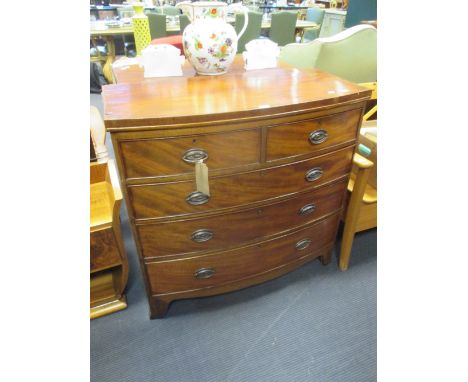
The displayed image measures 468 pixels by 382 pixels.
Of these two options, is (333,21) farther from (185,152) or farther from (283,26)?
(185,152)

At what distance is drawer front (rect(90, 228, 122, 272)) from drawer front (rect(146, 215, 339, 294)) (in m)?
0.20

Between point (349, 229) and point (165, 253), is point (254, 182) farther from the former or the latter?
point (349, 229)

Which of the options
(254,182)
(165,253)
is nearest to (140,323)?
(165,253)

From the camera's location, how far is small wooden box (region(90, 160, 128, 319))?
3.83ft

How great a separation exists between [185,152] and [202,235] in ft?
1.15

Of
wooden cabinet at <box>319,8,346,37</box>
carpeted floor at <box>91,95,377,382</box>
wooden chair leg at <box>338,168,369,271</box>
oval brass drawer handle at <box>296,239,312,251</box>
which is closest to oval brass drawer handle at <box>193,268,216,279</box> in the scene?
carpeted floor at <box>91,95,377,382</box>

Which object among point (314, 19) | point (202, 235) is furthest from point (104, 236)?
point (314, 19)

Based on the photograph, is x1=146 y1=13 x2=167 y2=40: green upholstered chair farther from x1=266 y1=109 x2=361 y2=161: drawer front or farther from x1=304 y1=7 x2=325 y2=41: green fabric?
x1=266 y1=109 x2=361 y2=161: drawer front

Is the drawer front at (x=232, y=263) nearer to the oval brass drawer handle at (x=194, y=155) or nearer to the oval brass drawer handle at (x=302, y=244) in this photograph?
the oval brass drawer handle at (x=302, y=244)

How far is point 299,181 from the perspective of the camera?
113 centimetres

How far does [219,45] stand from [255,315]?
1161 millimetres

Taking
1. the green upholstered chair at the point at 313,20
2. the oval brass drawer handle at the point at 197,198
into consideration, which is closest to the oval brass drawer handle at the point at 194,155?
the oval brass drawer handle at the point at 197,198

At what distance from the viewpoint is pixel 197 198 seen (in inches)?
39.8

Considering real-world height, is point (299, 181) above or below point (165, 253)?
above
